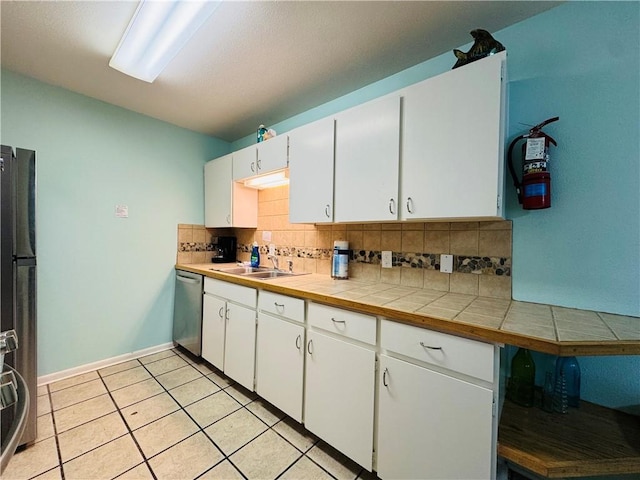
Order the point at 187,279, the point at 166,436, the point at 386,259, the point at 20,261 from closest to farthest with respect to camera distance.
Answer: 1. the point at 20,261
2. the point at 166,436
3. the point at 386,259
4. the point at 187,279

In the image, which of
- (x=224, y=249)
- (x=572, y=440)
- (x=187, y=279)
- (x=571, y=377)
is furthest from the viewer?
(x=224, y=249)

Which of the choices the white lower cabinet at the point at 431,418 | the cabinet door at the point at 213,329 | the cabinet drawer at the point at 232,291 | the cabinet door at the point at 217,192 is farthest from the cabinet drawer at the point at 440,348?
the cabinet door at the point at 217,192

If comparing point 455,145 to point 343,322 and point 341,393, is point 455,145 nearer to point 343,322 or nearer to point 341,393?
point 343,322

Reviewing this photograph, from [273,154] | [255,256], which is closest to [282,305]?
[255,256]

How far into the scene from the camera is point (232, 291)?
2021 mm

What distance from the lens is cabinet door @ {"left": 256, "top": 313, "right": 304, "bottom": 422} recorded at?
1555mm

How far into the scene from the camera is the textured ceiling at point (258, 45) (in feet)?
4.41

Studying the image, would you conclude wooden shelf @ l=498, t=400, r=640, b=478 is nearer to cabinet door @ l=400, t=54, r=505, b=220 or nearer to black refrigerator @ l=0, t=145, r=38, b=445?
cabinet door @ l=400, t=54, r=505, b=220

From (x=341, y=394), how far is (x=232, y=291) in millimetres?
1119

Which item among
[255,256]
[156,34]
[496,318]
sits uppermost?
[156,34]

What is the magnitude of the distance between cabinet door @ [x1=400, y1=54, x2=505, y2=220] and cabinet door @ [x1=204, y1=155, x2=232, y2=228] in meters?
1.86

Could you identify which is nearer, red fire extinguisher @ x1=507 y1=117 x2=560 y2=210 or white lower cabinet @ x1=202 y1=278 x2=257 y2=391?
red fire extinguisher @ x1=507 y1=117 x2=560 y2=210

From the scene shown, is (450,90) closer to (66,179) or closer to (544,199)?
(544,199)

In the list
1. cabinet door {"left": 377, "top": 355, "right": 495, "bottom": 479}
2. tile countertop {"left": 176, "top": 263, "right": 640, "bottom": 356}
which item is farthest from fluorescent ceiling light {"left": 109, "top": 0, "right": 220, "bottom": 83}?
cabinet door {"left": 377, "top": 355, "right": 495, "bottom": 479}
